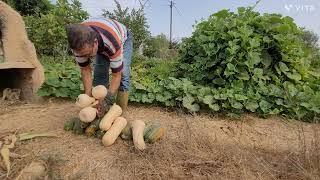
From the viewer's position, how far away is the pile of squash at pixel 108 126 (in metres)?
3.48

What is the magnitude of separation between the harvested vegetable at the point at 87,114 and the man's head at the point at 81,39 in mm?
524

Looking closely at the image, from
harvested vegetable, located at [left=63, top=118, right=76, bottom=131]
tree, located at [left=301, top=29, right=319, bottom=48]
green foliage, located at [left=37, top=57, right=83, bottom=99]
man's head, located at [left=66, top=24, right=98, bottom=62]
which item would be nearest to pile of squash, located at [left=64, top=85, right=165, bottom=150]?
harvested vegetable, located at [left=63, top=118, right=76, bottom=131]

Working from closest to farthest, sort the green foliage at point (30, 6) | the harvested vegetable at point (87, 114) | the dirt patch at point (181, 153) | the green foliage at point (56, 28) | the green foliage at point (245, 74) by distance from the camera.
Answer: the dirt patch at point (181, 153) → the harvested vegetable at point (87, 114) → the green foliage at point (245, 74) → the green foliage at point (56, 28) → the green foliage at point (30, 6)

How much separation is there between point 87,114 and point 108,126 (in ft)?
0.81

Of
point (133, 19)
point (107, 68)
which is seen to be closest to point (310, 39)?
point (133, 19)

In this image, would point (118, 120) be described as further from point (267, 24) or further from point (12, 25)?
point (267, 24)

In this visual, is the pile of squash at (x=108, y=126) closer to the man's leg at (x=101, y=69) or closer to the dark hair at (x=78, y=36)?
the dark hair at (x=78, y=36)

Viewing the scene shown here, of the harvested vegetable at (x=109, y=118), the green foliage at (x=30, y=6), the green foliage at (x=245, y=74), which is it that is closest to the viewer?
the harvested vegetable at (x=109, y=118)

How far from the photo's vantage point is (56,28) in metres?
8.44

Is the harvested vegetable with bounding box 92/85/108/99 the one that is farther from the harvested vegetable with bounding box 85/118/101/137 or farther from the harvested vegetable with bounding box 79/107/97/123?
the harvested vegetable with bounding box 85/118/101/137

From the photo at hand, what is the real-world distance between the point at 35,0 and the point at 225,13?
26.4ft

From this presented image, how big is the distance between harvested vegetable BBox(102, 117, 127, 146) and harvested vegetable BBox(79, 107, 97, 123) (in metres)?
0.20

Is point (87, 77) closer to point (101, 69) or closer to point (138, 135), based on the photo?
point (101, 69)

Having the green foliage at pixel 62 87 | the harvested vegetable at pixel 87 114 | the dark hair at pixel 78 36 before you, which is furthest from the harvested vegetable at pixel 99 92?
the green foliage at pixel 62 87
